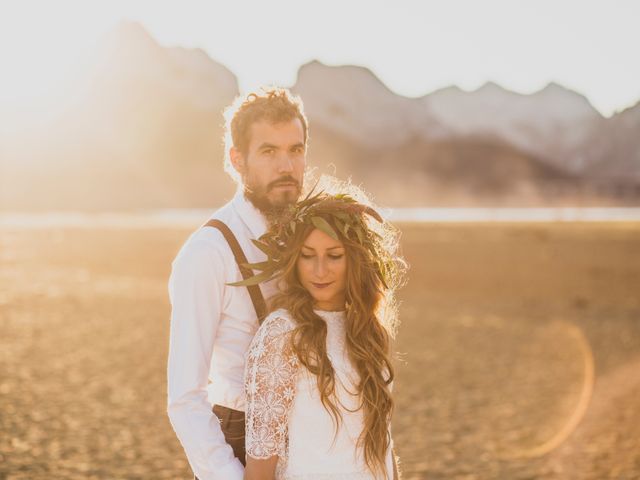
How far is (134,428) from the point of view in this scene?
9.09 meters

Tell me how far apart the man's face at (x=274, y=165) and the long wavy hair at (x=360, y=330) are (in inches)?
14.2

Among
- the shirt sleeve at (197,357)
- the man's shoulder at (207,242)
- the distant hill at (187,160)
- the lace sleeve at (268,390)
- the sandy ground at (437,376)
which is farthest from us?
the distant hill at (187,160)

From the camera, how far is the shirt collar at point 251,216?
308 cm

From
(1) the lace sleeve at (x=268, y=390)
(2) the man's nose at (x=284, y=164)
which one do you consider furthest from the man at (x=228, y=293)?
(1) the lace sleeve at (x=268, y=390)

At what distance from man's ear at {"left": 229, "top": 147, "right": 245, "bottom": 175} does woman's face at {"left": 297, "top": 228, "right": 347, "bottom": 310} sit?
2.01ft

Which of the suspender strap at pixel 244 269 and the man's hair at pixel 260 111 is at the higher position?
the man's hair at pixel 260 111

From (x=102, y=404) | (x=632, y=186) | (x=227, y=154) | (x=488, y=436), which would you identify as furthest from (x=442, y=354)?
(x=632, y=186)

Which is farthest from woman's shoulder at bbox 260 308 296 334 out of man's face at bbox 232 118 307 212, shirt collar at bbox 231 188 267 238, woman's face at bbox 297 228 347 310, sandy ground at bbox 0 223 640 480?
sandy ground at bbox 0 223 640 480

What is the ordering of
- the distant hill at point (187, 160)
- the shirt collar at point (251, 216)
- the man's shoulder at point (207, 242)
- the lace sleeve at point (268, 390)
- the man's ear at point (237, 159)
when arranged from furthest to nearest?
the distant hill at point (187, 160) < the man's ear at point (237, 159) < the shirt collar at point (251, 216) < the man's shoulder at point (207, 242) < the lace sleeve at point (268, 390)

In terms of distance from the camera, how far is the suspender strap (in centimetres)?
291

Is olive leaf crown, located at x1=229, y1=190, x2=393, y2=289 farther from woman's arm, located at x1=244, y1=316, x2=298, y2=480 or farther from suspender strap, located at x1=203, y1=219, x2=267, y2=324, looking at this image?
woman's arm, located at x1=244, y1=316, x2=298, y2=480

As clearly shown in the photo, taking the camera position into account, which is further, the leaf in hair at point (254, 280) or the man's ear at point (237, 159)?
the man's ear at point (237, 159)

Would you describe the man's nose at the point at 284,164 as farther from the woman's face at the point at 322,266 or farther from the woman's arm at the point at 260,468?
the woman's arm at the point at 260,468

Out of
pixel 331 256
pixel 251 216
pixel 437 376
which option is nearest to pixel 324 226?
pixel 331 256
